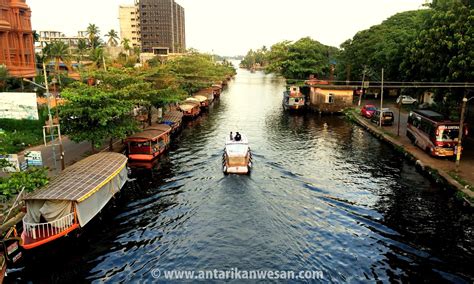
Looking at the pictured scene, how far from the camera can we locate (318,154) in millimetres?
40531

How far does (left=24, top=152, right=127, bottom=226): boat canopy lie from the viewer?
2042cm

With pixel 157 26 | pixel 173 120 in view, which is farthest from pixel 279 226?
pixel 157 26

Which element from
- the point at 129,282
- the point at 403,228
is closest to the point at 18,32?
the point at 129,282

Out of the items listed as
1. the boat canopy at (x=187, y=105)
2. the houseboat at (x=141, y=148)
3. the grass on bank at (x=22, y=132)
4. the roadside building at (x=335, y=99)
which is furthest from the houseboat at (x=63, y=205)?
the roadside building at (x=335, y=99)

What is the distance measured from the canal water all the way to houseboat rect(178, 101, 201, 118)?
80.5ft

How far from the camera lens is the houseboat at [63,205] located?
19.7 metres

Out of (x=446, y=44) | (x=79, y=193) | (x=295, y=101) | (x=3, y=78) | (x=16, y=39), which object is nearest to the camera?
(x=79, y=193)

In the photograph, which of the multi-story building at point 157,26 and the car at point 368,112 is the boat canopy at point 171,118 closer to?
the car at point 368,112

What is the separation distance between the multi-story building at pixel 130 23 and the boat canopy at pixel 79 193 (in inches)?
6877

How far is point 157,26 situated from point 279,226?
588 feet

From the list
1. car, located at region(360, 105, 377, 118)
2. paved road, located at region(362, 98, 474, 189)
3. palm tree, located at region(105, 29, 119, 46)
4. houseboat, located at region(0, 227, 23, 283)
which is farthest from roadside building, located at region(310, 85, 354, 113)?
palm tree, located at region(105, 29, 119, 46)

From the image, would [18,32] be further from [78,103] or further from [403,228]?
[403,228]

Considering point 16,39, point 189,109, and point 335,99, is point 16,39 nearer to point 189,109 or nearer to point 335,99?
point 189,109

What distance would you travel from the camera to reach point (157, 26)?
182750 mm
